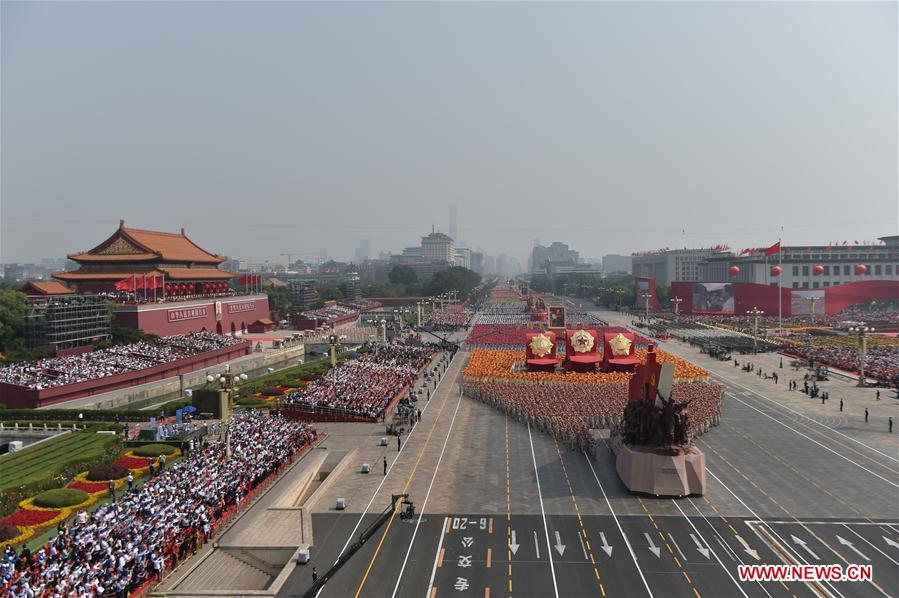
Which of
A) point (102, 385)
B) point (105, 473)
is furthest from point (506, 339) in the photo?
point (105, 473)

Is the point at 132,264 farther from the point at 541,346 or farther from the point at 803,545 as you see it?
the point at 803,545

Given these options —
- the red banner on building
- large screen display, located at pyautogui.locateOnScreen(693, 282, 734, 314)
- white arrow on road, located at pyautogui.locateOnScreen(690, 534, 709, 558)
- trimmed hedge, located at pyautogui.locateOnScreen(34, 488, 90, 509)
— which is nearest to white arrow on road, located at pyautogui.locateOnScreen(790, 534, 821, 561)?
white arrow on road, located at pyautogui.locateOnScreen(690, 534, 709, 558)

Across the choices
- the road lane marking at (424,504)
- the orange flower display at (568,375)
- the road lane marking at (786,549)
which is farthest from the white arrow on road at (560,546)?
the orange flower display at (568,375)

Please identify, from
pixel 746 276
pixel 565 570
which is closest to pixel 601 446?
pixel 565 570

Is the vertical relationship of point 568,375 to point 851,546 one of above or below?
above

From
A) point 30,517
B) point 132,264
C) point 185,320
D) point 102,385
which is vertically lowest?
point 30,517

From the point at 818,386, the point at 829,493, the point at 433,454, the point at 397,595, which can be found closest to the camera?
the point at 397,595

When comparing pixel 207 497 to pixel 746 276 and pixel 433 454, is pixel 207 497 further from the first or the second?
pixel 746 276
